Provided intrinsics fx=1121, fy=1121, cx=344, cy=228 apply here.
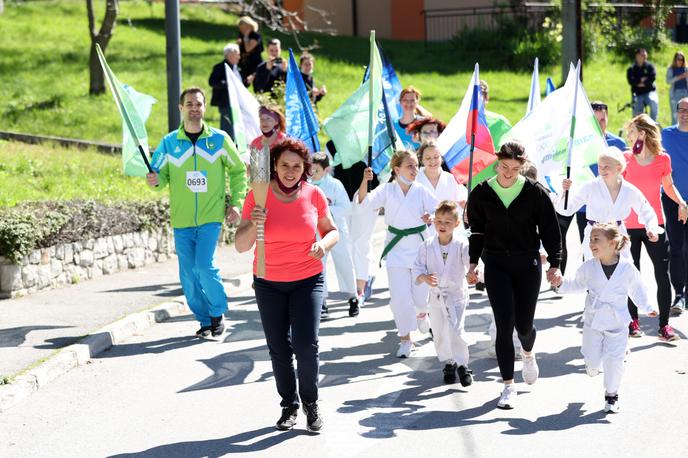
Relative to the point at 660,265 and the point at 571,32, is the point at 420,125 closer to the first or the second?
the point at 660,265

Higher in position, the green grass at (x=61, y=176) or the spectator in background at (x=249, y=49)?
the spectator in background at (x=249, y=49)

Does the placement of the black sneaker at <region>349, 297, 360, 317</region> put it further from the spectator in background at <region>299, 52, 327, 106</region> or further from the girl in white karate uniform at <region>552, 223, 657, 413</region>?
the spectator in background at <region>299, 52, 327, 106</region>

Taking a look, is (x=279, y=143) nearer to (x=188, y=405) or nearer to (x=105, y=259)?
(x=188, y=405)

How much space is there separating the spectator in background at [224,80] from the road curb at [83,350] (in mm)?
4190

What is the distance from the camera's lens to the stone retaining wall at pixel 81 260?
440 inches

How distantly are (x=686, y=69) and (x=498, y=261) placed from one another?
16503 millimetres

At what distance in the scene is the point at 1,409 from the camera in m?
7.61

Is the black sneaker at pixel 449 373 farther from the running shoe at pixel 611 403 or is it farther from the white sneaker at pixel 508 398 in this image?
the running shoe at pixel 611 403

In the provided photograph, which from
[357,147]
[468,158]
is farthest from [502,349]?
[357,147]

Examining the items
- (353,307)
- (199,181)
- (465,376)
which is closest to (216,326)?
(199,181)

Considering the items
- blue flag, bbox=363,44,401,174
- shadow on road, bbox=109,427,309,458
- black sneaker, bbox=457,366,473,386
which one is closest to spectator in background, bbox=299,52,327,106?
blue flag, bbox=363,44,401,174

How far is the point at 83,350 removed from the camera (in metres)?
9.09

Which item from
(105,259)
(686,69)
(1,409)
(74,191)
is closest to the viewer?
(1,409)

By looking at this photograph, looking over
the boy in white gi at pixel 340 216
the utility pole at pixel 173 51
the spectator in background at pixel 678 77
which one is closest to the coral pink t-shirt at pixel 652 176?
the boy in white gi at pixel 340 216
